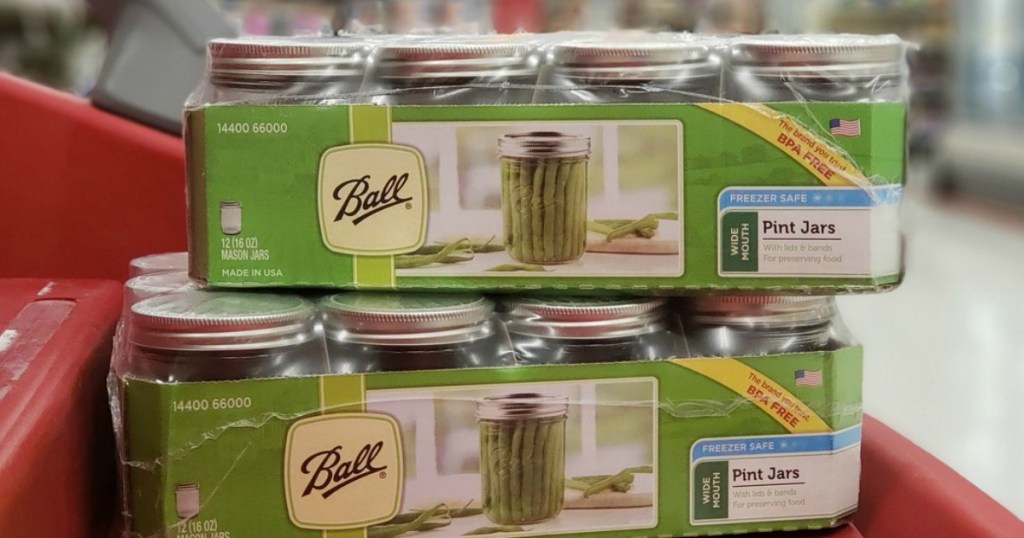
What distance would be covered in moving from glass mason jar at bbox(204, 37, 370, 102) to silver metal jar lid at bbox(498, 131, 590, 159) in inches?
6.2

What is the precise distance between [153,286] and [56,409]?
21cm

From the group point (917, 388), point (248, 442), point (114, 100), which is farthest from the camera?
point (917, 388)

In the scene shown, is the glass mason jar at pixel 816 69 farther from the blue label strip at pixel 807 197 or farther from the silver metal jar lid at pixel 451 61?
the silver metal jar lid at pixel 451 61

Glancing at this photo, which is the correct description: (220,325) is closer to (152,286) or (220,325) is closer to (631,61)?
(152,286)

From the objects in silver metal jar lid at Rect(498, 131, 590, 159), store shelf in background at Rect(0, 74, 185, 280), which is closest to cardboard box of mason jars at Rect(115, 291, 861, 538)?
silver metal jar lid at Rect(498, 131, 590, 159)

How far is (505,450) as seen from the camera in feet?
3.35

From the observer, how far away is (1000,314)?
14.8ft

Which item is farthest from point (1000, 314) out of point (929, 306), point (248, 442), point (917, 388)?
point (248, 442)

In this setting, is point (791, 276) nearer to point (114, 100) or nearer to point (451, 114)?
point (451, 114)

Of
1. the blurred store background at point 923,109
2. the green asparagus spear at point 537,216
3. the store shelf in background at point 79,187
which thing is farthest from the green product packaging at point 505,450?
the store shelf in background at point 79,187

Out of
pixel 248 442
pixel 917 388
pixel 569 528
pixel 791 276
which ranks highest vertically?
pixel 791 276

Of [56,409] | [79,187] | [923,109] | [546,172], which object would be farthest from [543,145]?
[923,109]

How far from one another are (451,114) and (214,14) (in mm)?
685

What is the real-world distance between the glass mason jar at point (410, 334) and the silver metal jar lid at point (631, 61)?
0.79ft
